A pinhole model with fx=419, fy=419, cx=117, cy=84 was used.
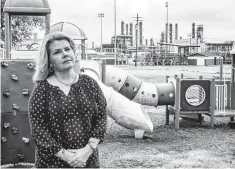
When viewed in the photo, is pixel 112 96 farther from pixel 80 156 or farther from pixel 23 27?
pixel 23 27

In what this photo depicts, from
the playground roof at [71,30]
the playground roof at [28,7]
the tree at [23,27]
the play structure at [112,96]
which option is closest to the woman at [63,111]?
the play structure at [112,96]

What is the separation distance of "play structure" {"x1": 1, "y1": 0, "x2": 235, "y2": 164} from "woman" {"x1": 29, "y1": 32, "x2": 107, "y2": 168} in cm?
79

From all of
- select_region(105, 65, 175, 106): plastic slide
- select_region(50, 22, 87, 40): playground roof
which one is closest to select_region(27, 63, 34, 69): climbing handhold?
select_region(105, 65, 175, 106): plastic slide

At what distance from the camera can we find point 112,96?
8.30m

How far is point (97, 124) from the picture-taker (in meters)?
2.93

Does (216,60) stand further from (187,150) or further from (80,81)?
(80,81)

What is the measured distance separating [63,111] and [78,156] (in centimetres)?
31

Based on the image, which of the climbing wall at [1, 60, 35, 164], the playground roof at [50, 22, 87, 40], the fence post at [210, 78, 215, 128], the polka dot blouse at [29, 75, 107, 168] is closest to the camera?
the polka dot blouse at [29, 75, 107, 168]

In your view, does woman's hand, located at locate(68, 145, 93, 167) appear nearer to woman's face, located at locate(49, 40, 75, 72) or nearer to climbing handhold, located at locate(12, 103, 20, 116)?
woman's face, located at locate(49, 40, 75, 72)

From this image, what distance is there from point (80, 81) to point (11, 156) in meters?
2.75

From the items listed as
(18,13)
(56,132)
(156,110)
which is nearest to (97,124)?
(56,132)

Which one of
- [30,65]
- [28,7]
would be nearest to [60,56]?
[30,65]

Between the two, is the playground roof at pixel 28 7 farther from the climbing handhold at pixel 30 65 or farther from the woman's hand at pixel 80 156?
the woman's hand at pixel 80 156

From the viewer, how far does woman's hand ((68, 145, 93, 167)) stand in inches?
109
